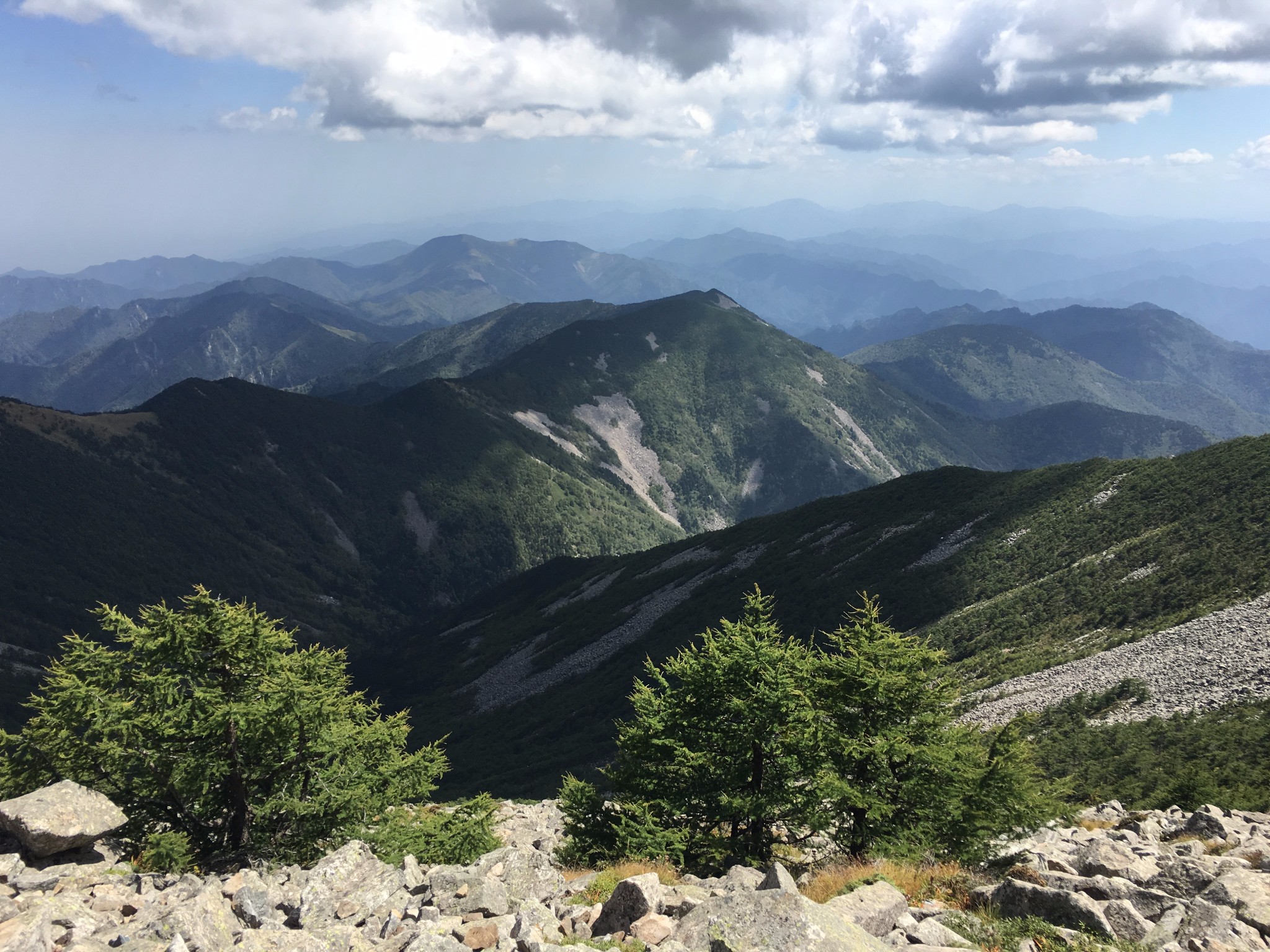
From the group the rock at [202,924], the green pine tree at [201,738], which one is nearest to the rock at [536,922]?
the rock at [202,924]

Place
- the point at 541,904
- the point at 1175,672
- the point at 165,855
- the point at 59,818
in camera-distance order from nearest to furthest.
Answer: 1. the point at 541,904
2. the point at 59,818
3. the point at 165,855
4. the point at 1175,672

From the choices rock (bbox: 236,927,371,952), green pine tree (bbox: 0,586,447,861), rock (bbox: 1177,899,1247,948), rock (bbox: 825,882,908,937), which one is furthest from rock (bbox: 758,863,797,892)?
green pine tree (bbox: 0,586,447,861)

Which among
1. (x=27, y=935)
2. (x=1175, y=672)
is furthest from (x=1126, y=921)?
(x=1175, y=672)

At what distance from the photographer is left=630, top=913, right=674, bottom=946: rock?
14227mm

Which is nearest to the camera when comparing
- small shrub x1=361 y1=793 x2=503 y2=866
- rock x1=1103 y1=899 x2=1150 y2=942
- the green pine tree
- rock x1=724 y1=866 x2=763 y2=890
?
rock x1=1103 y1=899 x2=1150 y2=942

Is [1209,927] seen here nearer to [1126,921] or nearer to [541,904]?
[1126,921]

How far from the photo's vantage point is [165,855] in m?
21.8

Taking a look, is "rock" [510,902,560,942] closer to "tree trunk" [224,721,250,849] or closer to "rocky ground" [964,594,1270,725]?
"tree trunk" [224,721,250,849]

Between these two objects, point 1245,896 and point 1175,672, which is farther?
point 1175,672

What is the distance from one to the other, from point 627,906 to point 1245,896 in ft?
40.7

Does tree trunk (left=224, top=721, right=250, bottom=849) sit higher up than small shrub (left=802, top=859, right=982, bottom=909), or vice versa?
small shrub (left=802, top=859, right=982, bottom=909)

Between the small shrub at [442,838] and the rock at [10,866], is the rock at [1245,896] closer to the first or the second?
the small shrub at [442,838]

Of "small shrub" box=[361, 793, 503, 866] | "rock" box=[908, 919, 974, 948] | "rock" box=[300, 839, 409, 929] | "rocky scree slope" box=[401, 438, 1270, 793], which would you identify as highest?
"rock" box=[908, 919, 974, 948]

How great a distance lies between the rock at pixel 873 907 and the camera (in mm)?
13977
